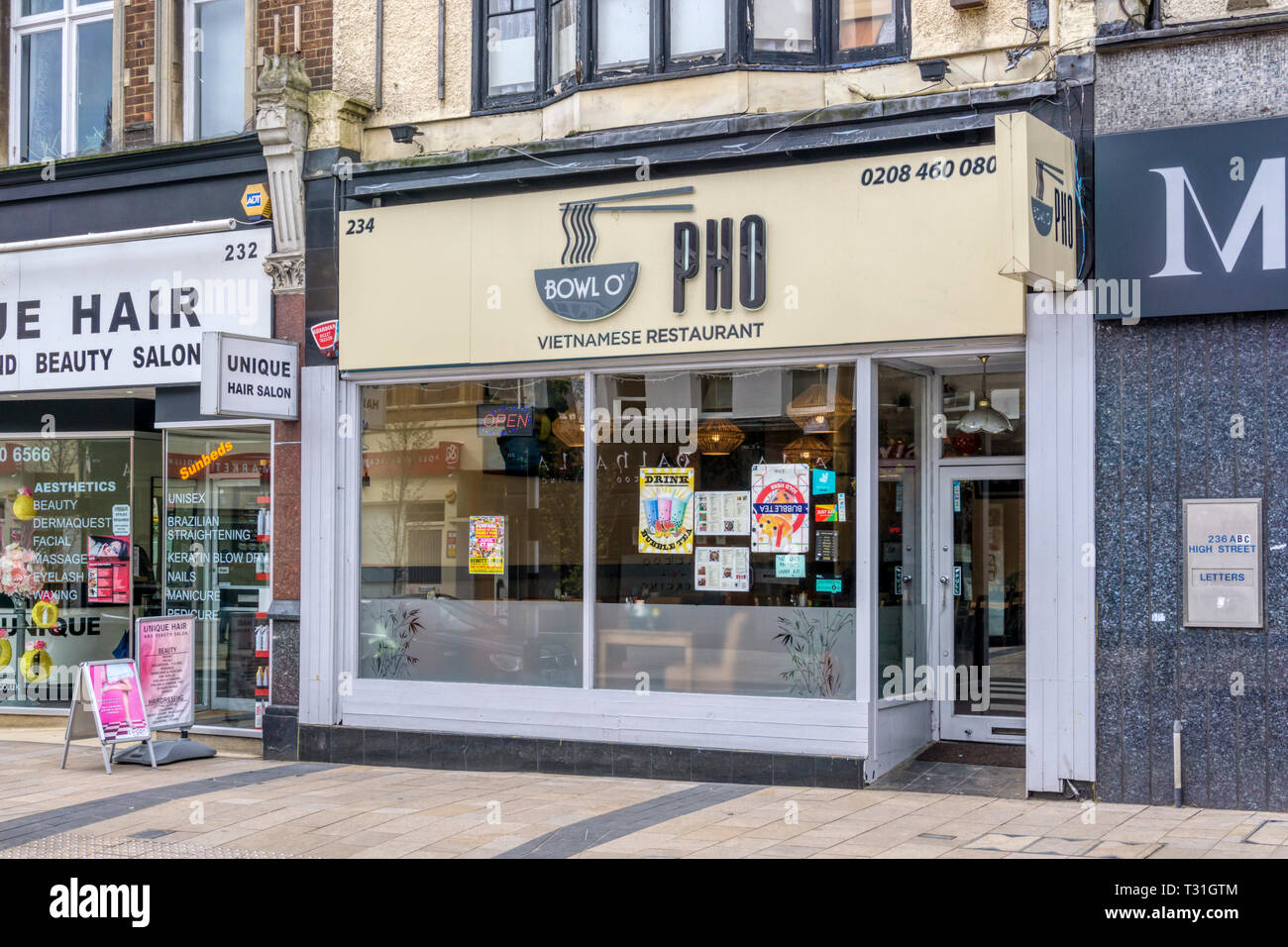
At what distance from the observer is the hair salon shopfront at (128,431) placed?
12.3 meters

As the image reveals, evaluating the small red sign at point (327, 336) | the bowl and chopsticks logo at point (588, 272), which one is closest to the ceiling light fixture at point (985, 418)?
the bowl and chopsticks logo at point (588, 272)

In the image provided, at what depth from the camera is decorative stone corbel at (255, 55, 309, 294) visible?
37.8ft

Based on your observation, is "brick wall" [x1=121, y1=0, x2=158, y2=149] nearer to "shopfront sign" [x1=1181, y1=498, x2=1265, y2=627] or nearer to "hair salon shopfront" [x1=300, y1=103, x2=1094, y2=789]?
"hair salon shopfront" [x1=300, y1=103, x2=1094, y2=789]

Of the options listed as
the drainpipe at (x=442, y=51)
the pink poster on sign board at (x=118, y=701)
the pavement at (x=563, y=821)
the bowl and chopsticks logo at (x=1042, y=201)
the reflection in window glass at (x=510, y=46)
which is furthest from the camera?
the drainpipe at (x=442, y=51)

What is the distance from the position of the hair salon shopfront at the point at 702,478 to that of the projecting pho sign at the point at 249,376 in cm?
27

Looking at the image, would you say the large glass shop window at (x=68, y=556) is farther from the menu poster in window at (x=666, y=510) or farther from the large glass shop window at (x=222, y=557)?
the menu poster in window at (x=666, y=510)

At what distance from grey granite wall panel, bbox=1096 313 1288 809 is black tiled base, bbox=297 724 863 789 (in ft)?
6.25

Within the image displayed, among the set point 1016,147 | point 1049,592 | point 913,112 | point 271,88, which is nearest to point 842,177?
point 913,112

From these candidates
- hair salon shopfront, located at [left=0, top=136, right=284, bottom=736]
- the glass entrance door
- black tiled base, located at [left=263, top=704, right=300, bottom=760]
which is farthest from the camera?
hair salon shopfront, located at [left=0, top=136, right=284, bottom=736]

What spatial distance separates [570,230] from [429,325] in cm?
143

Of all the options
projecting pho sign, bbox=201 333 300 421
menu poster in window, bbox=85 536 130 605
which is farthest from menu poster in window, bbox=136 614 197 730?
menu poster in window, bbox=85 536 130 605

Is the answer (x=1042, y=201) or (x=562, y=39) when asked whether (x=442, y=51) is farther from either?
→ (x=1042, y=201)

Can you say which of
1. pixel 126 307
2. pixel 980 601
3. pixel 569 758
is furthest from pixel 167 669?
pixel 980 601

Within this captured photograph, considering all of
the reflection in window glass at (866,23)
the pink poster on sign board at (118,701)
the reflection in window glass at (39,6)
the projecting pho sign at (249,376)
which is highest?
the reflection in window glass at (39,6)
